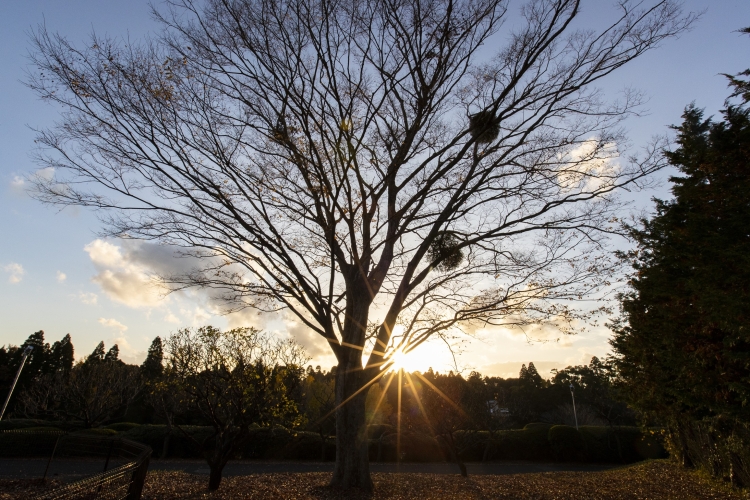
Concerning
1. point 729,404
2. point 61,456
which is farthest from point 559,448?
point 61,456

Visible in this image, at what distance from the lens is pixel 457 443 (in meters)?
17.5

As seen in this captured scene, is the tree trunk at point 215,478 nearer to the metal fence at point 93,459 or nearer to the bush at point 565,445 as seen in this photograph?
the metal fence at point 93,459

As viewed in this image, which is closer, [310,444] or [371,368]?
[371,368]

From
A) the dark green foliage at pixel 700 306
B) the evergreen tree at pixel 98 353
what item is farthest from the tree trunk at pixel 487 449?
the evergreen tree at pixel 98 353

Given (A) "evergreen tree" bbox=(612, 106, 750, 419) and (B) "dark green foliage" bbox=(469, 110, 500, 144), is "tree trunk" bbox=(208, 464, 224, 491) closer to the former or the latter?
(B) "dark green foliage" bbox=(469, 110, 500, 144)

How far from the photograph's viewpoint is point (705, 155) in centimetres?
795

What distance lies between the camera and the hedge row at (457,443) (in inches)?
683

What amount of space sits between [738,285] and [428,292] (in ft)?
17.2

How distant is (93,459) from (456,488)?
23.7 feet

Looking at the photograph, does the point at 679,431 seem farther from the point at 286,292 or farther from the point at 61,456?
the point at 61,456

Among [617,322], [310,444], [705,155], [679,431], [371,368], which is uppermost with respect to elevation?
[705,155]

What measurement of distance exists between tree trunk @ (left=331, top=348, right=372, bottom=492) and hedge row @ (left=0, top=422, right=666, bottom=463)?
32.2 ft

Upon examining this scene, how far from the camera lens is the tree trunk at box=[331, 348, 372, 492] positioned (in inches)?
287

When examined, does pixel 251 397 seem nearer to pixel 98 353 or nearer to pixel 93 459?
pixel 93 459
